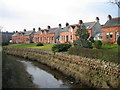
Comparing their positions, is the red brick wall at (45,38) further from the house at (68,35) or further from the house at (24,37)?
the house at (24,37)

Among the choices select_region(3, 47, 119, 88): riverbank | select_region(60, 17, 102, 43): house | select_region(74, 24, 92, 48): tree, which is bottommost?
select_region(3, 47, 119, 88): riverbank

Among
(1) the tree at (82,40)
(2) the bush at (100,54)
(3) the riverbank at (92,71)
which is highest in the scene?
(1) the tree at (82,40)

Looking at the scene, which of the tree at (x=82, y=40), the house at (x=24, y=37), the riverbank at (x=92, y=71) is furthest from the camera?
the house at (x=24, y=37)

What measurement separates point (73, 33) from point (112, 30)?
15638 mm

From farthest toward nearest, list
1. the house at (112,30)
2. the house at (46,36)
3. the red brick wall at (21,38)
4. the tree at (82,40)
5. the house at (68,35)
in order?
1. the red brick wall at (21,38)
2. the house at (46,36)
3. the house at (68,35)
4. the house at (112,30)
5. the tree at (82,40)

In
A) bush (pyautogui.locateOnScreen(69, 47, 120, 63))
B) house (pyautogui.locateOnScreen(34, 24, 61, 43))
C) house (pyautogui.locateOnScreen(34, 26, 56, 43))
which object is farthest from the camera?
house (pyautogui.locateOnScreen(34, 26, 56, 43))

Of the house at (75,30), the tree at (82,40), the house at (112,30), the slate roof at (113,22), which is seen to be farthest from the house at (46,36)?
the tree at (82,40)

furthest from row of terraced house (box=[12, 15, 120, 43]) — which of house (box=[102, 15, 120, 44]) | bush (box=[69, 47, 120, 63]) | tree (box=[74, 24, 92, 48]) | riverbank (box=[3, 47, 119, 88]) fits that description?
riverbank (box=[3, 47, 119, 88])

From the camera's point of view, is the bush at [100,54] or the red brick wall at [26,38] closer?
the bush at [100,54]

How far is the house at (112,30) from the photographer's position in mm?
36906

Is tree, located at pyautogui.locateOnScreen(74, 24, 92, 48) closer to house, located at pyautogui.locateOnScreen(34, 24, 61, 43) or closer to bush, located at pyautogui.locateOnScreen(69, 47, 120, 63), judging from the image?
bush, located at pyautogui.locateOnScreen(69, 47, 120, 63)

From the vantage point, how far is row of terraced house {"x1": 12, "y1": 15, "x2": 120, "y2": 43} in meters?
38.0

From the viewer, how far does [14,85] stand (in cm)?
1491

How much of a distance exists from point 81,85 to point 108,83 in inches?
123
